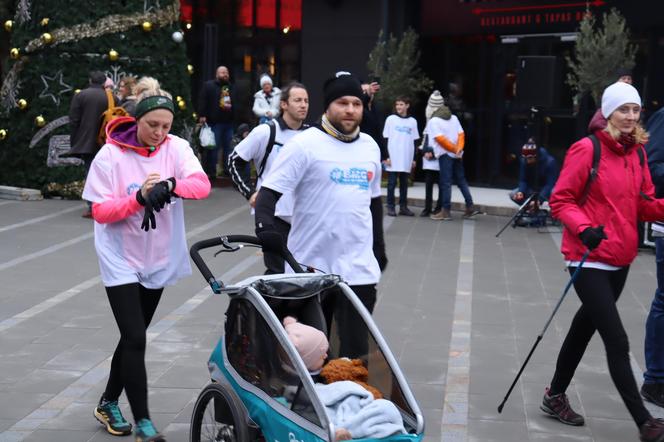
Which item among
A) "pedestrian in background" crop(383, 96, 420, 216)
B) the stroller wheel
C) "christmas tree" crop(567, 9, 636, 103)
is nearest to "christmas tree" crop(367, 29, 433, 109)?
"pedestrian in background" crop(383, 96, 420, 216)

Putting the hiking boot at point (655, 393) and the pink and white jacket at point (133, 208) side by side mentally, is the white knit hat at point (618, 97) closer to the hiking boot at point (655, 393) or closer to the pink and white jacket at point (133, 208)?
the hiking boot at point (655, 393)

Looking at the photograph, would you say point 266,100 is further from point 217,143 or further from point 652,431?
point 652,431

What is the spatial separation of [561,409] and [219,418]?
7.38 feet

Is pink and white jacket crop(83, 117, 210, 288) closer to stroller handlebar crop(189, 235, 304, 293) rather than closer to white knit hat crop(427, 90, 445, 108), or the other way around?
stroller handlebar crop(189, 235, 304, 293)

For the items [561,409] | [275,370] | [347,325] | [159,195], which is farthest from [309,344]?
[561,409]

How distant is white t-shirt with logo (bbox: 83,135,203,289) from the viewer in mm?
5195

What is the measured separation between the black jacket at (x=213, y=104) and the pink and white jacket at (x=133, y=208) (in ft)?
42.2

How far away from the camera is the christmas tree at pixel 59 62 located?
15664 mm

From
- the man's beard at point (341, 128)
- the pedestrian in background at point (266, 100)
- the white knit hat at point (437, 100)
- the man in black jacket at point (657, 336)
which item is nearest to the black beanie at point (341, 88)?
the man's beard at point (341, 128)

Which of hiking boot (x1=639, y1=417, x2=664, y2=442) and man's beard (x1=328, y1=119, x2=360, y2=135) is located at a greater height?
man's beard (x1=328, y1=119, x2=360, y2=135)

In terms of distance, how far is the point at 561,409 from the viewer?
596 centimetres

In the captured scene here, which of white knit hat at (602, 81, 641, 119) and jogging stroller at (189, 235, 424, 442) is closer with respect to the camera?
jogging stroller at (189, 235, 424, 442)

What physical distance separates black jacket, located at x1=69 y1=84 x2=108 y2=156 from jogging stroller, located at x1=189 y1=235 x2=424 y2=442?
364 inches

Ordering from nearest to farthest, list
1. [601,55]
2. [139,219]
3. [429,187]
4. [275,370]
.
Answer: [275,370] → [139,219] → [429,187] → [601,55]
